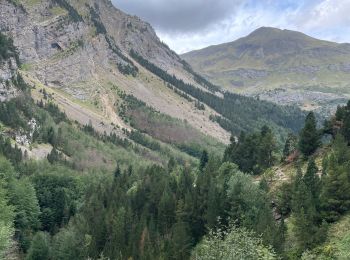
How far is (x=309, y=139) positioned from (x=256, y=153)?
60.4 ft

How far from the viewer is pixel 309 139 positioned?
313 feet

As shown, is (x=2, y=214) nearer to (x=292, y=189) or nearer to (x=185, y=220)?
(x=185, y=220)

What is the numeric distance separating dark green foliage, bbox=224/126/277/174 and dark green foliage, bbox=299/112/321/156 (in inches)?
525

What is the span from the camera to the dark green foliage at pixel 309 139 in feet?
312

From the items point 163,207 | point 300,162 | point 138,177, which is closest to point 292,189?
point 300,162

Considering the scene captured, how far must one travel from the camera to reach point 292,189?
7306 cm

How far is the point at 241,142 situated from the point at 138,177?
38989 mm

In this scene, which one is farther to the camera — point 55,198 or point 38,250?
point 55,198

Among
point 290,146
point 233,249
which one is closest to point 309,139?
point 290,146

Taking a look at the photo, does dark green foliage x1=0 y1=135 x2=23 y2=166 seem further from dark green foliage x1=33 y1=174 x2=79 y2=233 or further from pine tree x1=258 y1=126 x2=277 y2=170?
pine tree x1=258 y1=126 x2=277 y2=170

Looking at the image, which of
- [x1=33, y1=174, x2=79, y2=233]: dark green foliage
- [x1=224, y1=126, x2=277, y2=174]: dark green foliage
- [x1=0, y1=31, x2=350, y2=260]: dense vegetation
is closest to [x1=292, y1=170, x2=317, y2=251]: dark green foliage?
[x1=0, y1=31, x2=350, y2=260]: dense vegetation

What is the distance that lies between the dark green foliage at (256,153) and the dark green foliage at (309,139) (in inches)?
525

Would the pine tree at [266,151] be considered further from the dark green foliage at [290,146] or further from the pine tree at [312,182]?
the pine tree at [312,182]

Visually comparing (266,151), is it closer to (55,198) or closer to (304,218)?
(304,218)
